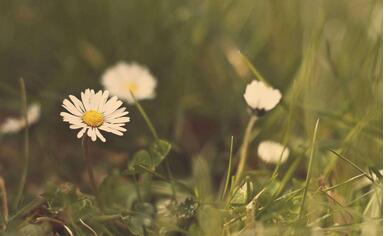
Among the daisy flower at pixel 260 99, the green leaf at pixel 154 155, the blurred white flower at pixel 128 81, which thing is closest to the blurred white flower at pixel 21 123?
the blurred white flower at pixel 128 81

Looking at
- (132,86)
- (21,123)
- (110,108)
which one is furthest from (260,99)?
(21,123)

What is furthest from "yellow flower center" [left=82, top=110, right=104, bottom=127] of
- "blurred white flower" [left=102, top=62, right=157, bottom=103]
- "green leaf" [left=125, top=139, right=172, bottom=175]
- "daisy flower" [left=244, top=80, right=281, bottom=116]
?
"blurred white flower" [left=102, top=62, right=157, bottom=103]

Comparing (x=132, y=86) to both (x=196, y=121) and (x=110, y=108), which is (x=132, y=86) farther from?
(x=110, y=108)

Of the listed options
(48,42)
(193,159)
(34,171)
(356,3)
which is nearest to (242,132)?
(193,159)

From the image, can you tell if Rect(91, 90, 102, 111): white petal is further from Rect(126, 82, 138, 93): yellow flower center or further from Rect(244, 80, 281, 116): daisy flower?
Rect(126, 82, 138, 93): yellow flower center

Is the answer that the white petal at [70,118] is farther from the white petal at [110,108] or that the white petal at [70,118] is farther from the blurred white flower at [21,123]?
the blurred white flower at [21,123]

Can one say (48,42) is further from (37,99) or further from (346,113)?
(346,113)

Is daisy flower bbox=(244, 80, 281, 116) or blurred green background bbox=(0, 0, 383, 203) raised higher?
blurred green background bbox=(0, 0, 383, 203)
